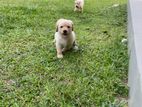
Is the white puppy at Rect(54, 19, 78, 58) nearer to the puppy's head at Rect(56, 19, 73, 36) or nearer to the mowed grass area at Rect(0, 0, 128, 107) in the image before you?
the puppy's head at Rect(56, 19, 73, 36)

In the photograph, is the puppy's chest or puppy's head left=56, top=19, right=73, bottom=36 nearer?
puppy's head left=56, top=19, right=73, bottom=36

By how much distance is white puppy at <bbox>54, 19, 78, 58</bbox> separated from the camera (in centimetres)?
540

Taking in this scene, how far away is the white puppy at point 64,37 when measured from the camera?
540cm

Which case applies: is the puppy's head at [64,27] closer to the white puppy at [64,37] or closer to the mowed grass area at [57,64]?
the white puppy at [64,37]

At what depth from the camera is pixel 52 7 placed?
9.38 meters

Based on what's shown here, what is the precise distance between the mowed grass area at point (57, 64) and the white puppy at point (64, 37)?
119 millimetres

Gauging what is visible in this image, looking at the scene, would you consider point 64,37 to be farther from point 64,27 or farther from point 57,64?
point 57,64

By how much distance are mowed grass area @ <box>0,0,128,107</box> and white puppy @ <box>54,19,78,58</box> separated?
0.12 m

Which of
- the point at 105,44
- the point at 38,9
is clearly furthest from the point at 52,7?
the point at 105,44

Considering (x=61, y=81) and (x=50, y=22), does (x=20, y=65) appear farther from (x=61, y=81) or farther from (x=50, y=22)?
(x=50, y=22)

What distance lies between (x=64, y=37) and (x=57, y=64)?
0.54 m

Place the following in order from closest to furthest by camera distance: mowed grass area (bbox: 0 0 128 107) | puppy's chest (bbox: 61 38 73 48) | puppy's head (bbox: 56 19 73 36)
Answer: mowed grass area (bbox: 0 0 128 107) → puppy's head (bbox: 56 19 73 36) → puppy's chest (bbox: 61 38 73 48)

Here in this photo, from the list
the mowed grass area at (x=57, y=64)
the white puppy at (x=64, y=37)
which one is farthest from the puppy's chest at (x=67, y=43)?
the mowed grass area at (x=57, y=64)

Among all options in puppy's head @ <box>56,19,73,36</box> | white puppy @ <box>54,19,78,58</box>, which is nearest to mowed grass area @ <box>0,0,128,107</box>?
white puppy @ <box>54,19,78,58</box>
